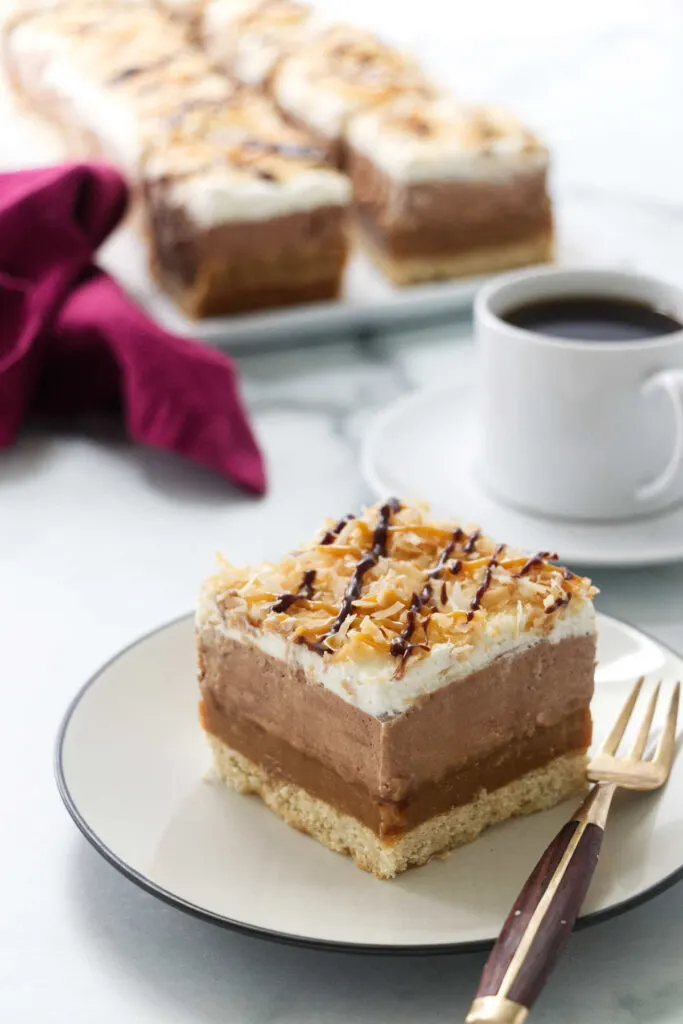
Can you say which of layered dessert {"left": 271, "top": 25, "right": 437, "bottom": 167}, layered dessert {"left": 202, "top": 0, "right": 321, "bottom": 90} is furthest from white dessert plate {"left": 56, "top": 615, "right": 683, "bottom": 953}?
layered dessert {"left": 202, "top": 0, "right": 321, "bottom": 90}

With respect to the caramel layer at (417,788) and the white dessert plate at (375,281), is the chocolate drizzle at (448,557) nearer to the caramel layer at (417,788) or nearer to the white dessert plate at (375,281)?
the caramel layer at (417,788)

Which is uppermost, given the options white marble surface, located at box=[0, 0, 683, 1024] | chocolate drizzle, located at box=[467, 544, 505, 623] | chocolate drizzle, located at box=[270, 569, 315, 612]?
chocolate drizzle, located at box=[467, 544, 505, 623]

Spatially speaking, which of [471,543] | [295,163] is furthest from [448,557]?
[295,163]

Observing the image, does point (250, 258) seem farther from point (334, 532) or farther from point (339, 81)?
point (334, 532)

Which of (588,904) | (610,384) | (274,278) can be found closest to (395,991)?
(588,904)

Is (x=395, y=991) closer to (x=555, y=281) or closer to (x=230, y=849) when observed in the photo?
(x=230, y=849)

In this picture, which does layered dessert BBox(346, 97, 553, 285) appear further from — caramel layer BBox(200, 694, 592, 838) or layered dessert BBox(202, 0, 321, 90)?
caramel layer BBox(200, 694, 592, 838)
